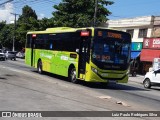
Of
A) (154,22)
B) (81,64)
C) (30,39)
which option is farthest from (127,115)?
(154,22)

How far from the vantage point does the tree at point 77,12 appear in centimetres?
5491

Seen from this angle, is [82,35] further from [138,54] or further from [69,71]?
[138,54]

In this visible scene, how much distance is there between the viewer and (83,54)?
808 inches

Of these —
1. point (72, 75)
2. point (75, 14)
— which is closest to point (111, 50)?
point (72, 75)

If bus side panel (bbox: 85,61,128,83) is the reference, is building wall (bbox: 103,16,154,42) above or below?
above

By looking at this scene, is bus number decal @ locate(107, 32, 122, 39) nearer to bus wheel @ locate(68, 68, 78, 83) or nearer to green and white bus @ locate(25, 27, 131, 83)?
green and white bus @ locate(25, 27, 131, 83)

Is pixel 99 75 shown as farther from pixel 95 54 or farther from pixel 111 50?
pixel 111 50

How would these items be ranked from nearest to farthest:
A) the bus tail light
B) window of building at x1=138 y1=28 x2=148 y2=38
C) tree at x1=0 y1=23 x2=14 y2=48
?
1. the bus tail light
2. window of building at x1=138 y1=28 x2=148 y2=38
3. tree at x1=0 y1=23 x2=14 y2=48

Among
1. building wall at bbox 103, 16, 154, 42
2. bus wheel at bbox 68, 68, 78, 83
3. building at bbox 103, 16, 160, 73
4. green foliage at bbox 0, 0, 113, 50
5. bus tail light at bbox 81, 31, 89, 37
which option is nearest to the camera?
bus tail light at bbox 81, 31, 89, 37

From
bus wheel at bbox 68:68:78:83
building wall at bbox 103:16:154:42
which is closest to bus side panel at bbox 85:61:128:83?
bus wheel at bbox 68:68:78:83

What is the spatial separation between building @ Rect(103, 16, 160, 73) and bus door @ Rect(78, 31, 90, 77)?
20173 mm

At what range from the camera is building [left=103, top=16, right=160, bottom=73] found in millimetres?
40825

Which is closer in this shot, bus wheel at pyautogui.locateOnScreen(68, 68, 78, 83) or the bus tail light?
the bus tail light

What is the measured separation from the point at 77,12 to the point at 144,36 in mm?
16418
